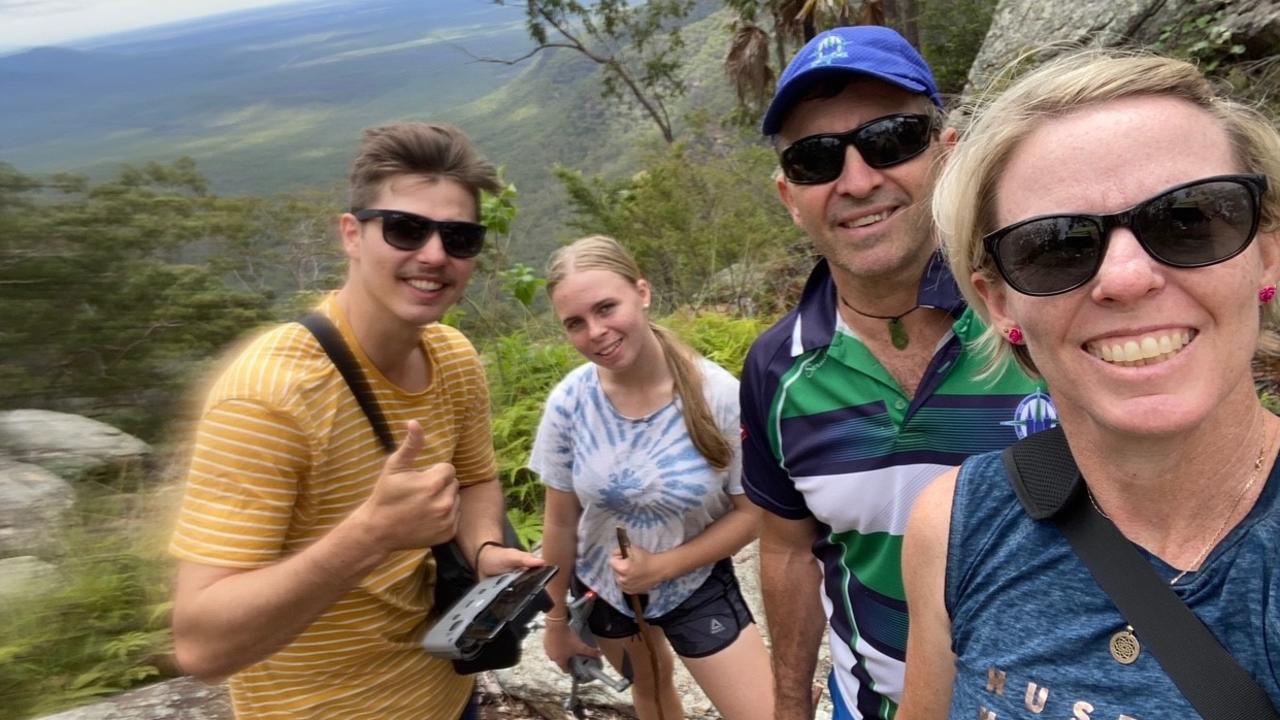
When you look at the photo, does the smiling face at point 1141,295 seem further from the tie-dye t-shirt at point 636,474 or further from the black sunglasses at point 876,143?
the tie-dye t-shirt at point 636,474

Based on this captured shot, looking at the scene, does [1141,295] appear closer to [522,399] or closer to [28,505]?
[522,399]

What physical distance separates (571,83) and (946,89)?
171 feet

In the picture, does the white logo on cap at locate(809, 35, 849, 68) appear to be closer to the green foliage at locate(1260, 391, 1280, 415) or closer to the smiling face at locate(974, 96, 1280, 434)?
the smiling face at locate(974, 96, 1280, 434)

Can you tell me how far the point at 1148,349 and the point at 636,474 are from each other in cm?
181

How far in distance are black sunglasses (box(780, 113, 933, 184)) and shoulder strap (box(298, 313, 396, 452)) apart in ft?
3.71

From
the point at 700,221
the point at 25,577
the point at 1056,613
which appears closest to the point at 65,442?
the point at 25,577

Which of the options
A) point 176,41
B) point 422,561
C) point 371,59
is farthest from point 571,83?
point 422,561

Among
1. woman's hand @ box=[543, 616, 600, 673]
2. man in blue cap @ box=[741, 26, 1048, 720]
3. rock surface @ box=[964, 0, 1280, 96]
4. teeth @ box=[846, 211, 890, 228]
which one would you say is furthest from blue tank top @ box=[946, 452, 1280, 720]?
rock surface @ box=[964, 0, 1280, 96]

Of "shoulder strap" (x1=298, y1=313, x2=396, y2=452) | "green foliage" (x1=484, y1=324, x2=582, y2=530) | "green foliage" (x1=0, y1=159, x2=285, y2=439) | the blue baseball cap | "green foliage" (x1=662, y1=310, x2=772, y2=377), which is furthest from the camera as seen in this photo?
"green foliage" (x1=662, y1=310, x2=772, y2=377)

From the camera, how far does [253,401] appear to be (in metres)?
1.49

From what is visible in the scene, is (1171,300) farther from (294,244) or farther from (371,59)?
(371,59)

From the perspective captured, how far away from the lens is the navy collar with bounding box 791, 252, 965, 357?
153 cm

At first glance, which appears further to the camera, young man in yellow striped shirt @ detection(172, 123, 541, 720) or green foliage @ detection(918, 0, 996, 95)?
green foliage @ detection(918, 0, 996, 95)

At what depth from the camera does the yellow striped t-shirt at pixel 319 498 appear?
147 cm
